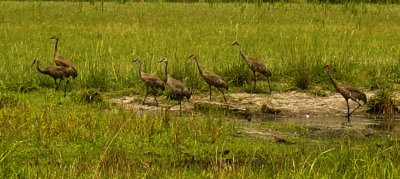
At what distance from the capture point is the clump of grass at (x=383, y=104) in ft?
36.5

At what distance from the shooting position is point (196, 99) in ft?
38.9

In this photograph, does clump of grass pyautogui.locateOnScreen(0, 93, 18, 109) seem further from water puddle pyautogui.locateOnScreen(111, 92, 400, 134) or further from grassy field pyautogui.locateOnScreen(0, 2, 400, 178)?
water puddle pyautogui.locateOnScreen(111, 92, 400, 134)

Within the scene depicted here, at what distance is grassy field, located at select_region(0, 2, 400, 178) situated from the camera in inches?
283

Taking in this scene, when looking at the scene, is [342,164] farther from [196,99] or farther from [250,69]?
[250,69]

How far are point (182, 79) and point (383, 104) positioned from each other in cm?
317

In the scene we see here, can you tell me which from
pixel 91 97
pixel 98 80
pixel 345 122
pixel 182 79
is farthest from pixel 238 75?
pixel 91 97

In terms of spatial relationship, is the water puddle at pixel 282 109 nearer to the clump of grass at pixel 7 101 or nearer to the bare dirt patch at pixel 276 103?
the bare dirt patch at pixel 276 103

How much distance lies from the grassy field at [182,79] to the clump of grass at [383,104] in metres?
1.41

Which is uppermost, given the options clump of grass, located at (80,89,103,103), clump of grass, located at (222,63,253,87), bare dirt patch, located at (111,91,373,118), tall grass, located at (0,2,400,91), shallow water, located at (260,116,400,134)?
tall grass, located at (0,2,400,91)

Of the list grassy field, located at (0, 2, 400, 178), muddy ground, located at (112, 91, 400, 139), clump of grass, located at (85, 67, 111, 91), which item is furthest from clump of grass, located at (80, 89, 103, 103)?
clump of grass, located at (85, 67, 111, 91)

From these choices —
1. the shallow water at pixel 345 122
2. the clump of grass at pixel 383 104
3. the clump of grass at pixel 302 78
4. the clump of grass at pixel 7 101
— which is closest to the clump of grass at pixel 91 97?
the clump of grass at pixel 7 101

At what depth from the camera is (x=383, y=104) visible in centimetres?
1114

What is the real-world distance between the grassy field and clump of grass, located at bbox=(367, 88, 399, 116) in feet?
4.61

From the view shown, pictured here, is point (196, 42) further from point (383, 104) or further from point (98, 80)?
point (383, 104)
